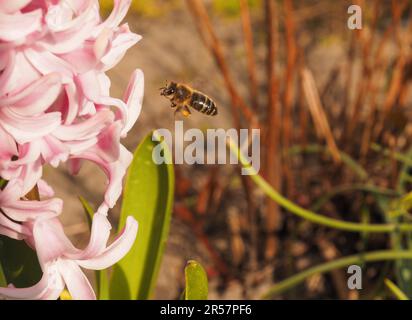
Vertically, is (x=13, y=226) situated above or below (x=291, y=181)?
below

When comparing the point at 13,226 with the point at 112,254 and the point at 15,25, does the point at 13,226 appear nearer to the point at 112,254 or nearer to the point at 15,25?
the point at 112,254

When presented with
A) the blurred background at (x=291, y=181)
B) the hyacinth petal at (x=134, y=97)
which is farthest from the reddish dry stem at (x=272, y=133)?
the hyacinth petal at (x=134, y=97)

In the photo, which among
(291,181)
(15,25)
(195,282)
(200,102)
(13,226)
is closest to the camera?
(15,25)

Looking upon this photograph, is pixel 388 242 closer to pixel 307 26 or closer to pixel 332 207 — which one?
pixel 332 207

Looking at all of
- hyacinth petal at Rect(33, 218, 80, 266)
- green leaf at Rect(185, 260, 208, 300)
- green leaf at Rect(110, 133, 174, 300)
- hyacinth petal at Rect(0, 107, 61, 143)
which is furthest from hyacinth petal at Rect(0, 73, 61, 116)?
green leaf at Rect(110, 133, 174, 300)

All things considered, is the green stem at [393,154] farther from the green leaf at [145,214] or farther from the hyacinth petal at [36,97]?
the hyacinth petal at [36,97]

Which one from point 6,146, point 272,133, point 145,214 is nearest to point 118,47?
point 6,146

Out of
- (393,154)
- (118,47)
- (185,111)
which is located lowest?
(118,47)

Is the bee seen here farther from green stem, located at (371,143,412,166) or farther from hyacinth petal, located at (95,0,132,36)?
green stem, located at (371,143,412,166)
